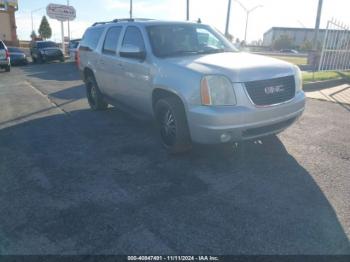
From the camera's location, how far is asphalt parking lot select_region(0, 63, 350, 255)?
2.96 meters

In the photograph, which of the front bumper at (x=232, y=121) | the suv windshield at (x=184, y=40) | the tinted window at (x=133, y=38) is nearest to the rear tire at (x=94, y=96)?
the tinted window at (x=133, y=38)

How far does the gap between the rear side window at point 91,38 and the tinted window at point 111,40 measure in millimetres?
531

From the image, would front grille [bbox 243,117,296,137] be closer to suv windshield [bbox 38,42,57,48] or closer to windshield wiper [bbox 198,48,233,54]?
windshield wiper [bbox 198,48,233,54]

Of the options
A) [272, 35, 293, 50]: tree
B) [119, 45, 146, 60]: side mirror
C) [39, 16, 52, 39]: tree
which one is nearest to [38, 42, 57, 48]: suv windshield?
[119, 45, 146, 60]: side mirror

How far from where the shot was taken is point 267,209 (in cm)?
345

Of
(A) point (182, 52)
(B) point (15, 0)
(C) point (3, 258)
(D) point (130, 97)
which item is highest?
(B) point (15, 0)

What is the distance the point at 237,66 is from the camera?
4398mm

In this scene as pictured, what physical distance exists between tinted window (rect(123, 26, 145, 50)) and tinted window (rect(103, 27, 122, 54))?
16.4 inches

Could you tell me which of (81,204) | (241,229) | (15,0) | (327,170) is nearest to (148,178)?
(81,204)

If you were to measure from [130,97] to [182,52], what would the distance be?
1434 millimetres

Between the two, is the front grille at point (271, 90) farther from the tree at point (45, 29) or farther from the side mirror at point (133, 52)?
the tree at point (45, 29)

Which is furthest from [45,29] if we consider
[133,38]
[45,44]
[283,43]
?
[133,38]

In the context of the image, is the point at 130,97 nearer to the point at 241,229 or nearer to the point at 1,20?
the point at 241,229

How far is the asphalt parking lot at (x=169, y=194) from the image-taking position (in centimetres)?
296
